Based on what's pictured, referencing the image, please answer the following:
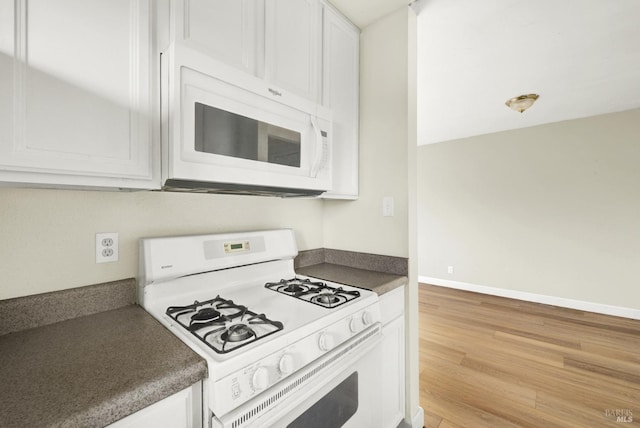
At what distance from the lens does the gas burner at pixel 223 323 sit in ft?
2.63

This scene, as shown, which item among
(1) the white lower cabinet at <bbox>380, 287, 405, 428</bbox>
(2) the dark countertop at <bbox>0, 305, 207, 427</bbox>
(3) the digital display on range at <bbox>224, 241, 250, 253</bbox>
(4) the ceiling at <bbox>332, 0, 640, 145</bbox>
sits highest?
(4) the ceiling at <bbox>332, 0, 640, 145</bbox>

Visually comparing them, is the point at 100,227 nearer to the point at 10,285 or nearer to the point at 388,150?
the point at 10,285

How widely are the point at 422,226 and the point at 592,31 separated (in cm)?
331

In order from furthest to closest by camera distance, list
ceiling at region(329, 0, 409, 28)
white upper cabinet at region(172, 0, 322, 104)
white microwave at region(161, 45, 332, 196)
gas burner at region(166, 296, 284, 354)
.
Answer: ceiling at region(329, 0, 409, 28)
white upper cabinet at region(172, 0, 322, 104)
white microwave at region(161, 45, 332, 196)
gas burner at region(166, 296, 284, 354)

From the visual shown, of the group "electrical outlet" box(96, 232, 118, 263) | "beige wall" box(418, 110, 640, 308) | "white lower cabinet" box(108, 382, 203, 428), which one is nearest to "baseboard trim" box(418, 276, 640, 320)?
"beige wall" box(418, 110, 640, 308)

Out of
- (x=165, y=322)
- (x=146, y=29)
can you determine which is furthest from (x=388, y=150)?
(x=165, y=322)

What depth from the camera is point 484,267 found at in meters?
4.20

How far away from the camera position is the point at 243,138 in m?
1.08

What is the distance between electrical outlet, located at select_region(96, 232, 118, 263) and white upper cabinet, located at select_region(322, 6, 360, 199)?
3.31ft

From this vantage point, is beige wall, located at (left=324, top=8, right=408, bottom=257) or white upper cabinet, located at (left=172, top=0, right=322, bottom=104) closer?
white upper cabinet, located at (left=172, top=0, right=322, bottom=104)

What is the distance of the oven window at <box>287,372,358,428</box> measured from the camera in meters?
0.92

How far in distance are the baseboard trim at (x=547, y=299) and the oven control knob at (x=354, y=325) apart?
3906 mm

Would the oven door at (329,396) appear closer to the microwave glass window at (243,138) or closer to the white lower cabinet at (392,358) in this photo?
the white lower cabinet at (392,358)

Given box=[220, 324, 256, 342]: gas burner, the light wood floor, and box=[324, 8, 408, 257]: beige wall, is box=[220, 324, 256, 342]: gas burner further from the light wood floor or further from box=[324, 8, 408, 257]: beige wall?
the light wood floor
